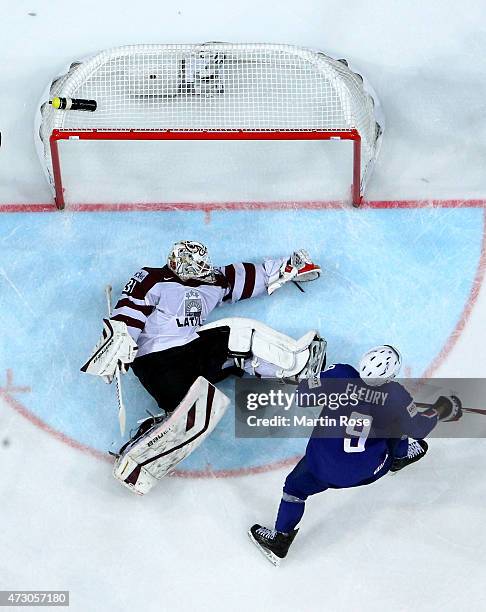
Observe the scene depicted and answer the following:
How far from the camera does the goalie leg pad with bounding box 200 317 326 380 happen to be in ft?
19.9

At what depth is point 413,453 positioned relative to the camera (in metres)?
5.95

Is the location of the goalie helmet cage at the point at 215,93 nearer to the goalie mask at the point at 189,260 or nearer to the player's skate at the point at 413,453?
the goalie mask at the point at 189,260

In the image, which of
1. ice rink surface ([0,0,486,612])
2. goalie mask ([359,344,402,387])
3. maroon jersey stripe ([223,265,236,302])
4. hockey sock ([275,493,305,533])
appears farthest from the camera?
maroon jersey stripe ([223,265,236,302])

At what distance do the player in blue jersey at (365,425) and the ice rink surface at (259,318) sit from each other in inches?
20.6

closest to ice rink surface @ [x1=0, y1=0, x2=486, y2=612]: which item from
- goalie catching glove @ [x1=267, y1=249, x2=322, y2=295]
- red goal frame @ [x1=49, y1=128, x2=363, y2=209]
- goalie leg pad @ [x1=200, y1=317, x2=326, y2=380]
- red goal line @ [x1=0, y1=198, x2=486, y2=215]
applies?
red goal line @ [x1=0, y1=198, x2=486, y2=215]

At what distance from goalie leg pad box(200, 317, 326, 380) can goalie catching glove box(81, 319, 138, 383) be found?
1.68ft

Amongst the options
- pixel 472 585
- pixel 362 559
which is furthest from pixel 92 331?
pixel 472 585

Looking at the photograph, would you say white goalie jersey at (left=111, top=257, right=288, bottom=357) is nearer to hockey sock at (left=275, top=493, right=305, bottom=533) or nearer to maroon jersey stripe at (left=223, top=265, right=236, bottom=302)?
maroon jersey stripe at (left=223, top=265, right=236, bottom=302)

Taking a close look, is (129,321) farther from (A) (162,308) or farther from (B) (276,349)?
(B) (276,349)

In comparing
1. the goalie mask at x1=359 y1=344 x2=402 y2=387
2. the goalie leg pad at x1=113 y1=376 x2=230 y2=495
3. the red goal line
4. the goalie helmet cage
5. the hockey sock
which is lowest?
the hockey sock

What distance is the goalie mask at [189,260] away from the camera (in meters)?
6.04

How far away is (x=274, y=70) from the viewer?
6.57 meters

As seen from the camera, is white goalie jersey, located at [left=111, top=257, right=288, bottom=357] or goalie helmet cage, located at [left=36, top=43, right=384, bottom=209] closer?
white goalie jersey, located at [left=111, top=257, right=288, bottom=357]

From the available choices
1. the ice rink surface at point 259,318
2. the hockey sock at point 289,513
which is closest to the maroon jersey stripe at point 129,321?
the ice rink surface at point 259,318
